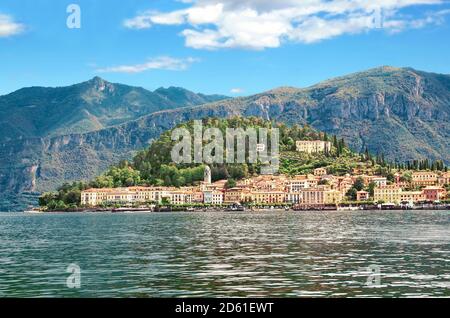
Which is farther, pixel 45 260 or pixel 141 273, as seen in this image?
pixel 45 260

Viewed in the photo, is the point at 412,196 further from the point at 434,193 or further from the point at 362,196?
the point at 362,196

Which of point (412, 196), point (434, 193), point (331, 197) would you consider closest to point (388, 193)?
point (412, 196)

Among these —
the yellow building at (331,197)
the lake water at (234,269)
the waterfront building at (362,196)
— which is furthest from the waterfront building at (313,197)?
the lake water at (234,269)

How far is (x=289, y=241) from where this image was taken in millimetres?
57219

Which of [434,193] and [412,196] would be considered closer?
[434,193]

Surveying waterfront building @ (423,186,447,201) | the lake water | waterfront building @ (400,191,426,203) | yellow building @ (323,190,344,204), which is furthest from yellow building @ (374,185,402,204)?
the lake water

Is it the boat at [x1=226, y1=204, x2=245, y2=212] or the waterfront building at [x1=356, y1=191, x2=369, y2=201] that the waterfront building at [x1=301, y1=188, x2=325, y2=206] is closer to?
the waterfront building at [x1=356, y1=191, x2=369, y2=201]

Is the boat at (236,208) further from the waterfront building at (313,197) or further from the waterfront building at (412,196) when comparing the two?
the waterfront building at (412,196)

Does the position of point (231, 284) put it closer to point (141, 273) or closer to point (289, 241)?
point (141, 273)
